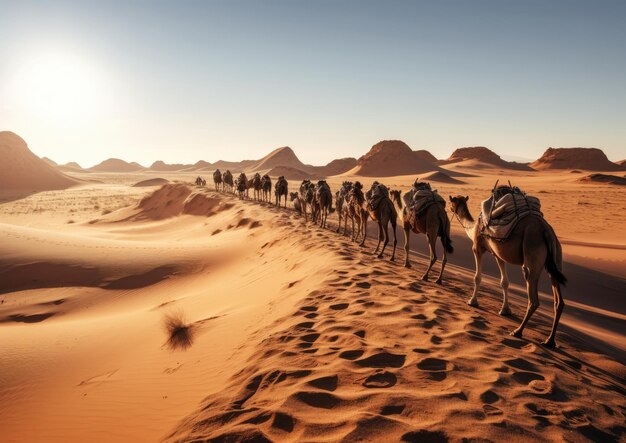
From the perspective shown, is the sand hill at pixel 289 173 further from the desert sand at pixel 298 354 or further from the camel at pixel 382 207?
the desert sand at pixel 298 354

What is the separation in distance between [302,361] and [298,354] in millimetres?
220

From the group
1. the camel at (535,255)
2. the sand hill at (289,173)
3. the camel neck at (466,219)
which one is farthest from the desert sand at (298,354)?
the sand hill at (289,173)

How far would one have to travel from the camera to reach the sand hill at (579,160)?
121m

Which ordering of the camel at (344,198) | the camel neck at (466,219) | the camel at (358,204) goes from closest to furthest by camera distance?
the camel neck at (466,219) < the camel at (358,204) < the camel at (344,198)

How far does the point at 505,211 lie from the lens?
5.95 metres

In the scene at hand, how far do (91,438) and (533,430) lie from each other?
4815 millimetres

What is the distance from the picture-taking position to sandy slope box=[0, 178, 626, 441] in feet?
11.3

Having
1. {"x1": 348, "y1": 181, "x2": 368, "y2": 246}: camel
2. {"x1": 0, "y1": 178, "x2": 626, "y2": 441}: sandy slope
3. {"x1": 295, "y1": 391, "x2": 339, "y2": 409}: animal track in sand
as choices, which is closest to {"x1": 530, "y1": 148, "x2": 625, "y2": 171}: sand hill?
{"x1": 0, "y1": 178, "x2": 626, "y2": 441}: sandy slope

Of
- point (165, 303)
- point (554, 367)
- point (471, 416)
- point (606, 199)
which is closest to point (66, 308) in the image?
point (165, 303)

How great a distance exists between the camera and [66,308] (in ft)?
34.4

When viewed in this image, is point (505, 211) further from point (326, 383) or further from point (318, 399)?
point (318, 399)

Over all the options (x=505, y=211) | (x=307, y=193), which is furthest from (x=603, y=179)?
(x=505, y=211)

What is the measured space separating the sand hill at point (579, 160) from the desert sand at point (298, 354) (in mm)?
136524

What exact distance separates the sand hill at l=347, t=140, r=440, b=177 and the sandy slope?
10010 centimetres
